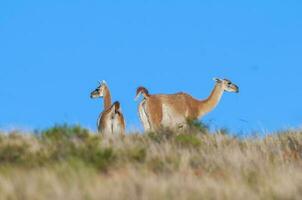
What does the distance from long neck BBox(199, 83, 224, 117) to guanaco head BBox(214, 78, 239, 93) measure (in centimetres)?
15

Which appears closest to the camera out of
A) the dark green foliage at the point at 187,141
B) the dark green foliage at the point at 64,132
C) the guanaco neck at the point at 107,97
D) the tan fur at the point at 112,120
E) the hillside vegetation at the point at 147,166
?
the hillside vegetation at the point at 147,166

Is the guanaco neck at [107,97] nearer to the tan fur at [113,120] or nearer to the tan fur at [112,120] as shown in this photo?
the tan fur at [112,120]

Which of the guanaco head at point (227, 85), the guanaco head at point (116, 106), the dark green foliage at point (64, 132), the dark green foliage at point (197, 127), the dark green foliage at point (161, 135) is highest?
the guanaco head at point (227, 85)

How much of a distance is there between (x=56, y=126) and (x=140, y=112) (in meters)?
10.9

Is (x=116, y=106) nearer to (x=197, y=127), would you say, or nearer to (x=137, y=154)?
(x=197, y=127)

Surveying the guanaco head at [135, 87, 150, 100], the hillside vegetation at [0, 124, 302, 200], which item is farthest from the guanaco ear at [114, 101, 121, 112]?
the hillside vegetation at [0, 124, 302, 200]

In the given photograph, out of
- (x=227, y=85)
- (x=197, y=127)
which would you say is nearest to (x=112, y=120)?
(x=197, y=127)

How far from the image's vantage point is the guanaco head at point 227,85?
94.9 ft

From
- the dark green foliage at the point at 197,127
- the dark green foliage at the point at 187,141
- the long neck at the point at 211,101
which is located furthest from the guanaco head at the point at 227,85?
the dark green foliage at the point at 187,141

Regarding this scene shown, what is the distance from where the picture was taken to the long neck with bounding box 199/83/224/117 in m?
26.7

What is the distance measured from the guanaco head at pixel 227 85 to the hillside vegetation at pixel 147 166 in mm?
12284

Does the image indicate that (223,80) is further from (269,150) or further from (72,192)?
(72,192)

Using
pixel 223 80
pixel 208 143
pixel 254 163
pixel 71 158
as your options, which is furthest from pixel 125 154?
pixel 223 80

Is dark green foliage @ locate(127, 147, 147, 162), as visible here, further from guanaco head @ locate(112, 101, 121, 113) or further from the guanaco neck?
the guanaco neck
